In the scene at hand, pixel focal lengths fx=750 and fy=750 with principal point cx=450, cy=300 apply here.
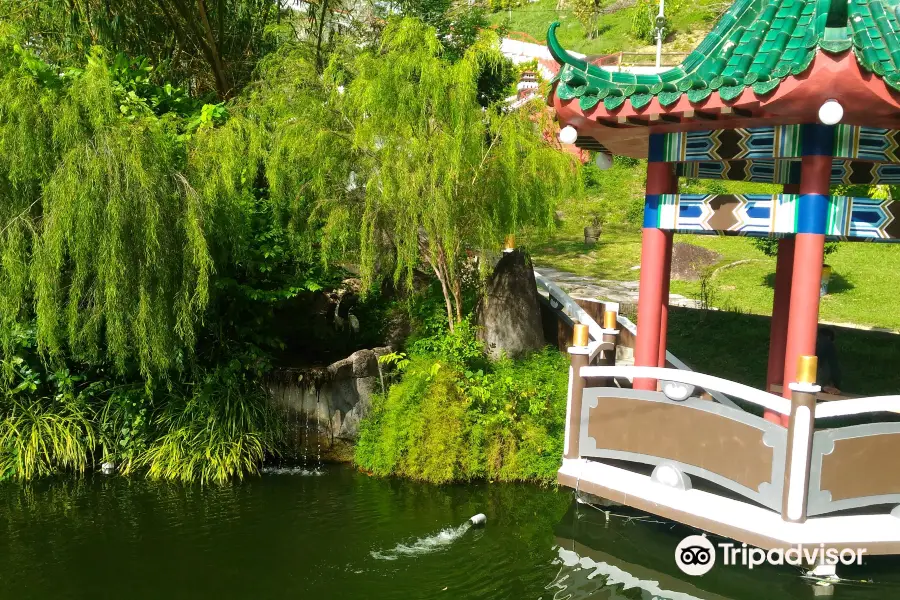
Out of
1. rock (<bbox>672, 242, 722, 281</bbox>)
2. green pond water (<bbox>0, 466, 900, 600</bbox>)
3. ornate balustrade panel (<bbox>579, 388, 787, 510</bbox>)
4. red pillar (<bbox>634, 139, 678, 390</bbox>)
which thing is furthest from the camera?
rock (<bbox>672, 242, 722, 281</bbox>)

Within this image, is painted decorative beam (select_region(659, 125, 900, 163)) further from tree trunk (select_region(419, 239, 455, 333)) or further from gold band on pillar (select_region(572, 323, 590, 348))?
tree trunk (select_region(419, 239, 455, 333))

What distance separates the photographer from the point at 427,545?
679 centimetres

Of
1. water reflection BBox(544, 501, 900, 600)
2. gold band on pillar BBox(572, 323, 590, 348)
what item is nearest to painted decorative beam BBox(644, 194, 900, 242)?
gold band on pillar BBox(572, 323, 590, 348)

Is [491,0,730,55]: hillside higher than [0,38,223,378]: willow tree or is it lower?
higher

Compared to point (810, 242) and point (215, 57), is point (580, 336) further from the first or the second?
point (215, 57)

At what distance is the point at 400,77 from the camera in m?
8.38

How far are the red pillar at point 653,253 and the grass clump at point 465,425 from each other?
7.36ft

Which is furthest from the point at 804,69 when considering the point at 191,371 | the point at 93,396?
the point at 93,396

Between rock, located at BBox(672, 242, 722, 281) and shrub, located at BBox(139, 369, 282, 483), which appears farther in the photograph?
rock, located at BBox(672, 242, 722, 281)

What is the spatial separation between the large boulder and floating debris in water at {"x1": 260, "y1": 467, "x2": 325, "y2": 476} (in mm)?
2535

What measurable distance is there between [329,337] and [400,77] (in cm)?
402

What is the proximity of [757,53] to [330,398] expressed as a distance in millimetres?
6066

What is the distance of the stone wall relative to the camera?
29.8 ft

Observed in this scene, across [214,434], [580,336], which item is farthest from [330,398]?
[580,336]
